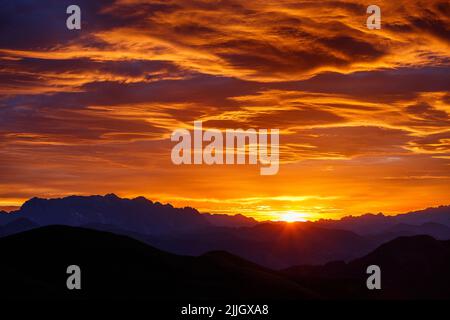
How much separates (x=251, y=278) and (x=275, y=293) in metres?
10.8

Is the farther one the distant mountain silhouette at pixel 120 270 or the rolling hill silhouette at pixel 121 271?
the distant mountain silhouette at pixel 120 270

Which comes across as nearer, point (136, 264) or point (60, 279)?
point (60, 279)

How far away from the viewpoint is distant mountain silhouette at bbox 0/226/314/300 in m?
122

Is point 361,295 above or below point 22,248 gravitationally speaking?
below

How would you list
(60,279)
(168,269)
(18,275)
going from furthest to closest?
(168,269)
(60,279)
(18,275)

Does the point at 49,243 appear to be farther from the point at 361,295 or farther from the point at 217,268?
the point at 361,295

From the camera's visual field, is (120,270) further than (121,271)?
Yes

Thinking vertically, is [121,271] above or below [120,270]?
below

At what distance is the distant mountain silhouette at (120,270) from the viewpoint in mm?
122125

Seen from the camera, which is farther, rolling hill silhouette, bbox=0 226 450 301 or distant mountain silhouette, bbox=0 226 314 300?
distant mountain silhouette, bbox=0 226 314 300

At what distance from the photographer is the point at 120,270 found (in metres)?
139

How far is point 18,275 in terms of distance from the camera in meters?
113
